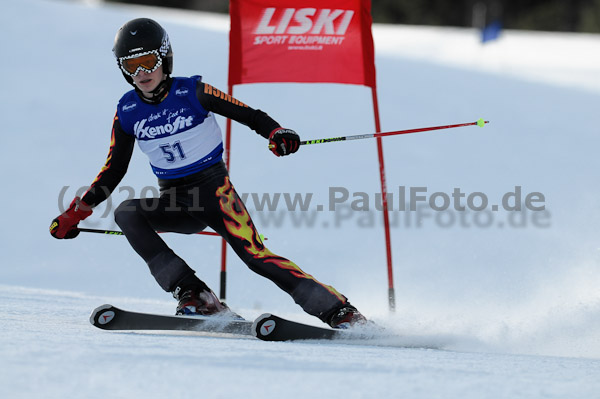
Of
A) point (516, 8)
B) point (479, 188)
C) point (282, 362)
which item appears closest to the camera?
point (282, 362)

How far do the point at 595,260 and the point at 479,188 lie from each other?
2.75 m

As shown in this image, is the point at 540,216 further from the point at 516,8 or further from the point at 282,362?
the point at 516,8

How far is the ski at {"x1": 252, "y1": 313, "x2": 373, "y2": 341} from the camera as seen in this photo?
10.2 ft

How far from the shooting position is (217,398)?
1.92 m

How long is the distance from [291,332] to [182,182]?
91 centimetres

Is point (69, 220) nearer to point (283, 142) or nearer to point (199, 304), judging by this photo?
point (199, 304)

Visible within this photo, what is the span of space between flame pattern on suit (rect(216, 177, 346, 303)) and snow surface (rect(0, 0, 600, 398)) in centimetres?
46

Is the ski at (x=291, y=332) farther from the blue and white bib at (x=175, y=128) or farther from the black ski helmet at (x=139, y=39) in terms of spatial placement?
the black ski helmet at (x=139, y=39)

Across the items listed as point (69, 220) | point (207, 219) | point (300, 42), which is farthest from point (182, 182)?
point (300, 42)

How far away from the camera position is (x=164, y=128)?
11.3 feet

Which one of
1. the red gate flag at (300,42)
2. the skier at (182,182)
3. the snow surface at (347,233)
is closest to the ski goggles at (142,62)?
the skier at (182,182)

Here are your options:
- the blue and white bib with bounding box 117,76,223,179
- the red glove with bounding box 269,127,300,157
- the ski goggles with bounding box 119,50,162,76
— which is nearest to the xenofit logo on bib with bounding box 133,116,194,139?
the blue and white bib with bounding box 117,76,223,179

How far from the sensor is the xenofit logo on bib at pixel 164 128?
3.45 meters

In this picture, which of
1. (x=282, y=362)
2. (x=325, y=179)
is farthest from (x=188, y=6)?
(x=282, y=362)
